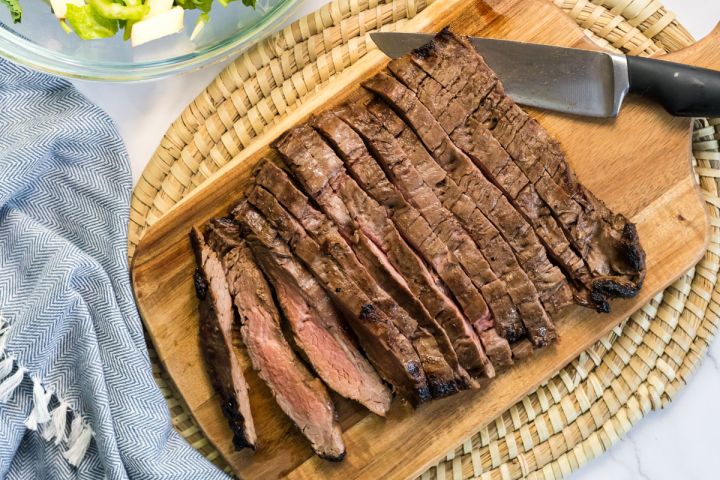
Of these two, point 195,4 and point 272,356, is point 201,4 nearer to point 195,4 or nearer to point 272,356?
point 195,4

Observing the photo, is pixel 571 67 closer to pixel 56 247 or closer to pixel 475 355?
pixel 475 355

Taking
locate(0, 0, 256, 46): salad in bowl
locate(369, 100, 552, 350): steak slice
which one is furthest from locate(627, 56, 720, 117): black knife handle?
locate(0, 0, 256, 46): salad in bowl

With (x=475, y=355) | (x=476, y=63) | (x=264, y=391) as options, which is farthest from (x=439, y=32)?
(x=264, y=391)

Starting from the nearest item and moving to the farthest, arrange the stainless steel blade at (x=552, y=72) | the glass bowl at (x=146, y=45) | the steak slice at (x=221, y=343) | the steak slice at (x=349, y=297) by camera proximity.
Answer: the steak slice at (x=349, y=297) → the steak slice at (x=221, y=343) → the stainless steel blade at (x=552, y=72) → the glass bowl at (x=146, y=45)

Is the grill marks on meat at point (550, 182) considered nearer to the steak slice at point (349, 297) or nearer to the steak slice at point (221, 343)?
the steak slice at point (349, 297)

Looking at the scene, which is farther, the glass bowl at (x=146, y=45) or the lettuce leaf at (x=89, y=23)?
the glass bowl at (x=146, y=45)

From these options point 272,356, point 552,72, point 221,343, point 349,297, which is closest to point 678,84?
point 552,72

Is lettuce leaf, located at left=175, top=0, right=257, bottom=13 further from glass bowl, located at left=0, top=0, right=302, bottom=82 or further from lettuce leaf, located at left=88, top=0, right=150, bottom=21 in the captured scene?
lettuce leaf, located at left=88, top=0, right=150, bottom=21

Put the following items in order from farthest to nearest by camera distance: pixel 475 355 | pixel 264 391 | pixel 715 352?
1. pixel 715 352
2. pixel 264 391
3. pixel 475 355

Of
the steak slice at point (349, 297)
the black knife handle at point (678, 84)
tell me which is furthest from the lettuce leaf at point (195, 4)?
the black knife handle at point (678, 84)
